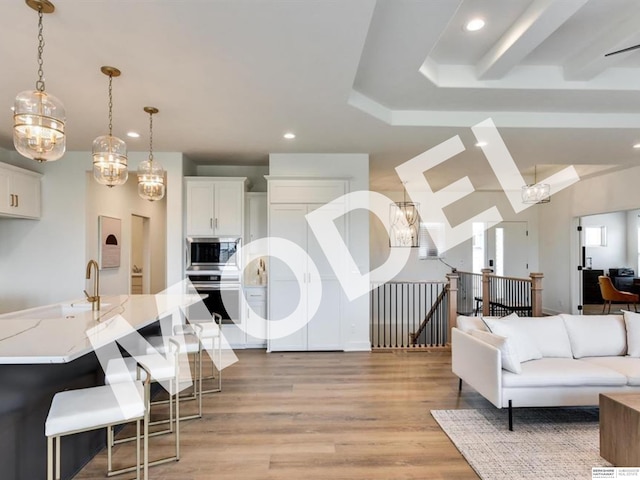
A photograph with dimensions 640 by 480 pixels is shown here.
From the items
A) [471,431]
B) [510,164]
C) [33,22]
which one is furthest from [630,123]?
[33,22]

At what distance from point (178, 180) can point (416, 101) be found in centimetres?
335

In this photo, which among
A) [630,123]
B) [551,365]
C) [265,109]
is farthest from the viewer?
[630,123]

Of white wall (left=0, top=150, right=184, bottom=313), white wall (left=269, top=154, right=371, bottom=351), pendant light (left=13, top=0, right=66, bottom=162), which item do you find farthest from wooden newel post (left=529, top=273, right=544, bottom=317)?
white wall (left=0, top=150, right=184, bottom=313)

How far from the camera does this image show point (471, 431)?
2.79 meters

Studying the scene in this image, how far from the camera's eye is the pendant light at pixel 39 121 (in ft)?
6.73

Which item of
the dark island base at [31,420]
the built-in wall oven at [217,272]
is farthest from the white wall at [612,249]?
the dark island base at [31,420]

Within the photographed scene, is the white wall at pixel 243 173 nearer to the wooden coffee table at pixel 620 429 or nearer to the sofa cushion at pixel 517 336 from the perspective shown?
the sofa cushion at pixel 517 336

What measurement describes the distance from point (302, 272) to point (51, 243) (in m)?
3.44

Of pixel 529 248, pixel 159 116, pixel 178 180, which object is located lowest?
pixel 529 248

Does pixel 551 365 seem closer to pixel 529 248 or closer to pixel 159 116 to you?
pixel 159 116

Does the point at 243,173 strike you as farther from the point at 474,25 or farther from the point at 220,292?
the point at 474,25

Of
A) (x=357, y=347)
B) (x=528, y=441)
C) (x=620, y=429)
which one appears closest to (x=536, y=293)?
(x=357, y=347)

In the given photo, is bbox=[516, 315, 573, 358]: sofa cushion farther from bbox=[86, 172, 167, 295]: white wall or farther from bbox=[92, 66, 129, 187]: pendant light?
bbox=[86, 172, 167, 295]: white wall

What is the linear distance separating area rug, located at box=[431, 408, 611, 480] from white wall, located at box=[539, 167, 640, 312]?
505 cm
